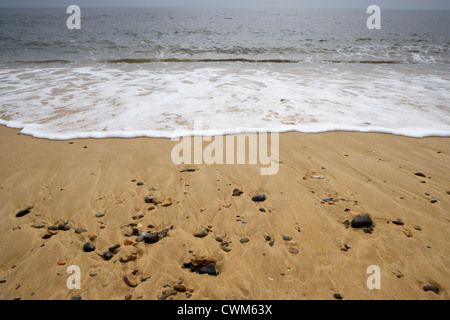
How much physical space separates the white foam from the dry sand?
0.75 m

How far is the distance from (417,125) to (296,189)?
3.34 meters

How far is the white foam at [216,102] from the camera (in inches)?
180

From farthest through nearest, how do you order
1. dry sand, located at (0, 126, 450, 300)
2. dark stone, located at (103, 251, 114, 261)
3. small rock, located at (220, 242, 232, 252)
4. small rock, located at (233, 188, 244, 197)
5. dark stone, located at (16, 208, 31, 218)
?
1. small rock, located at (233, 188, 244, 197)
2. dark stone, located at (16, 208, 31, 218)
3. small rock, located at (220, 242, 232, 252)
4. dark stone, located at (103, 251, 114, 261)
5. dry sand, located at (0, 126, 450, 300)

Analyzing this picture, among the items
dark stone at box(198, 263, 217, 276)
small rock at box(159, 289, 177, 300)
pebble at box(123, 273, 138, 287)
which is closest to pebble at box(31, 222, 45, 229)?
pebble at box(123, 273, 138, 287)

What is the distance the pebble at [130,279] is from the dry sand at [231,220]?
0.10 ft

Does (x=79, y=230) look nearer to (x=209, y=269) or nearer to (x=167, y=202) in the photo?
(x=167, y=202)

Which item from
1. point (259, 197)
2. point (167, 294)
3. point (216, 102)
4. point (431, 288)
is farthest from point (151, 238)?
point (216, 102)

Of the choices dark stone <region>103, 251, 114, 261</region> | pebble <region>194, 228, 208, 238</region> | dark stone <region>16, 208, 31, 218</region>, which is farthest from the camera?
dark stone <region>16, 208, 31, 218</region>

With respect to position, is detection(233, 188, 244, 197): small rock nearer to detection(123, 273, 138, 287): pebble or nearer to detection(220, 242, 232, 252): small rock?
detection(220, 242, 232, 252): small rock

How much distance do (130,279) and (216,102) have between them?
4515 millimetres

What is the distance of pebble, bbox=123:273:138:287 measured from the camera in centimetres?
192

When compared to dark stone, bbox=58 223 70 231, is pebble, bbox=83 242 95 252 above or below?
below

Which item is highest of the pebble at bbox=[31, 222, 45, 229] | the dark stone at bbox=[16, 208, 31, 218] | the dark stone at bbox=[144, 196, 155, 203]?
the dark stone at bbox=[144, 196, 155, 203]

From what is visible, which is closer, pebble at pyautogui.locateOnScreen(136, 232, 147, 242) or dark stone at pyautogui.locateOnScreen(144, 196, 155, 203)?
pebble at pyautogui.locateOnScreen(136, 232, 147, 242)
